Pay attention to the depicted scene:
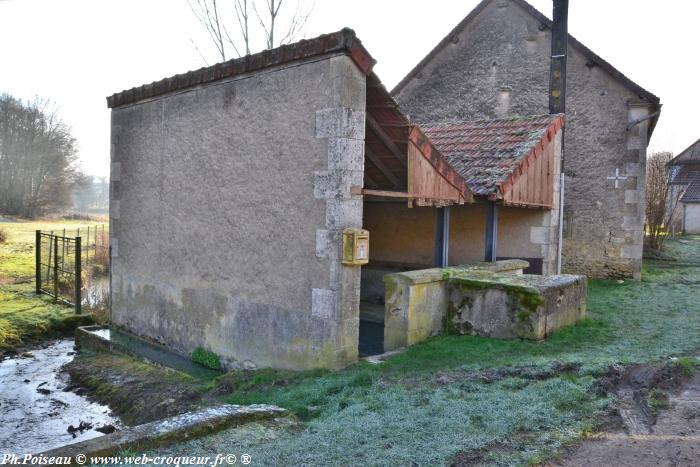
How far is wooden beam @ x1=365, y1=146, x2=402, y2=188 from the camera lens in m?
7.05

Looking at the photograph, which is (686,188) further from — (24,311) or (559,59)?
(24,311)

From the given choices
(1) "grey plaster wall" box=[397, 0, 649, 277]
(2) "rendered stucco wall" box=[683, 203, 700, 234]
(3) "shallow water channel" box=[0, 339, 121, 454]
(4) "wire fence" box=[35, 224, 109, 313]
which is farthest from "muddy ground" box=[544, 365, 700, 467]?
(2) "rendered stucco wall" box=[683, 203, 700, 234]

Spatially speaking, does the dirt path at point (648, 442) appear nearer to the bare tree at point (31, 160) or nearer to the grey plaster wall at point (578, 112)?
the grey plaster wall at point (578, 112)

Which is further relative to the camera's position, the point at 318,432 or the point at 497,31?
the point at 497,31

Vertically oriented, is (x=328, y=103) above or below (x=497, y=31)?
below

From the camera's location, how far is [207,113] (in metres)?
7.50

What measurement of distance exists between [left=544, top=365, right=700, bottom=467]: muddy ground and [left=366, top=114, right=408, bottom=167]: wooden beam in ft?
10.9

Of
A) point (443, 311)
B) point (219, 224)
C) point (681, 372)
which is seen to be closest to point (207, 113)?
point (219, 224)

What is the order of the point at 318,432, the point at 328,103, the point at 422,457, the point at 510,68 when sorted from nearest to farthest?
the point at 422,457
the point at 318,432
the point at 328,103
the point at 510,68

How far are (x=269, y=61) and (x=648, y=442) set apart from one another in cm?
518

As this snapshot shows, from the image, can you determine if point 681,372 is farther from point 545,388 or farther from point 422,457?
point 422,457

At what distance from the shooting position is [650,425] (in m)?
4.05

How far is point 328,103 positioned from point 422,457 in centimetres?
373

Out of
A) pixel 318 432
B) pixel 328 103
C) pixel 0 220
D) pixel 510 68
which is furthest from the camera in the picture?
pixel 0 220
